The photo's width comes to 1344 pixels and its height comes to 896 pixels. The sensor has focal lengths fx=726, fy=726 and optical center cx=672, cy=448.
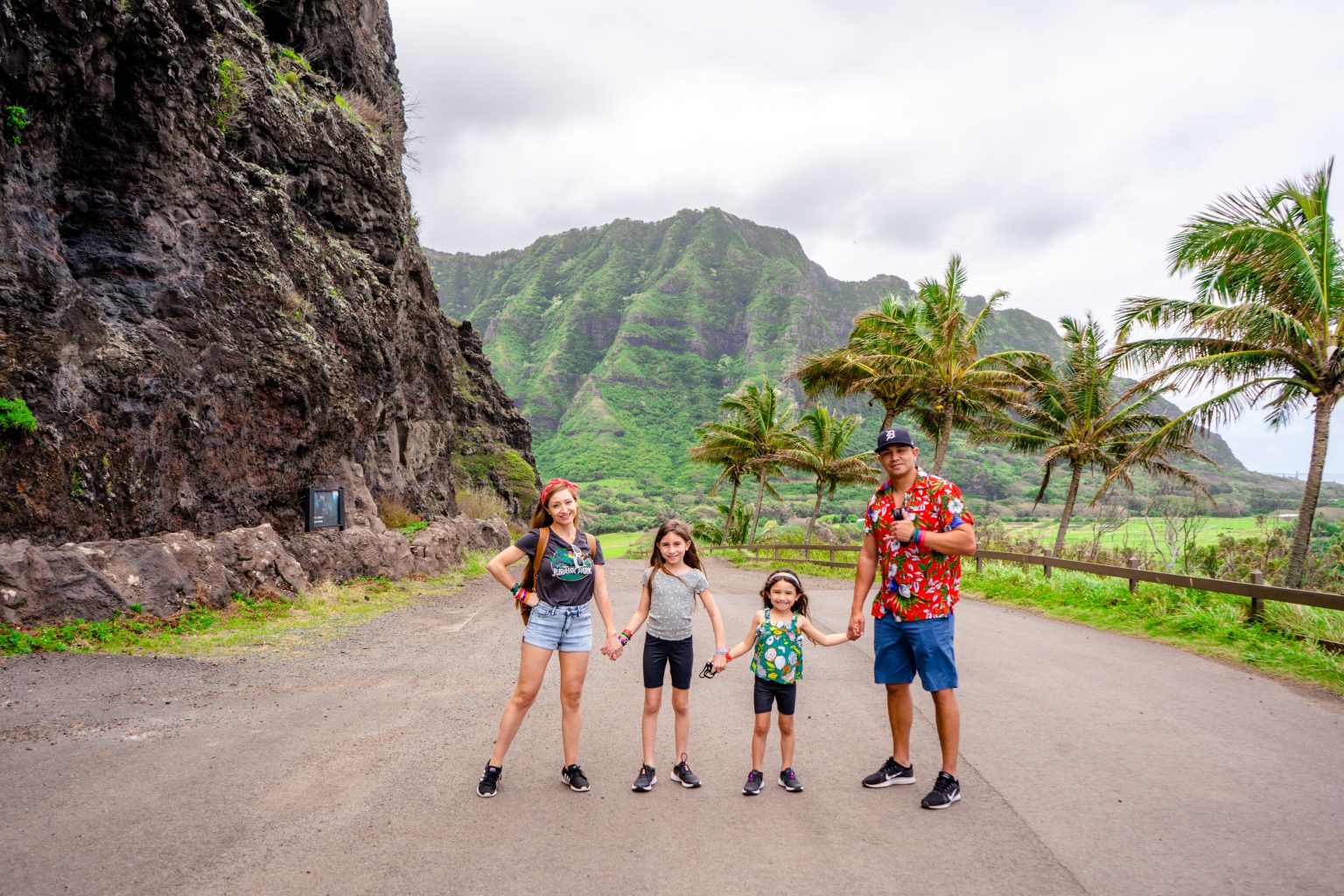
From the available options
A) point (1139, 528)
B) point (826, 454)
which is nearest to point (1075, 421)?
point (826, 454)

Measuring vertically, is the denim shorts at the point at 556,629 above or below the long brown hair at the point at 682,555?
below

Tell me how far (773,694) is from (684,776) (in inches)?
27.9

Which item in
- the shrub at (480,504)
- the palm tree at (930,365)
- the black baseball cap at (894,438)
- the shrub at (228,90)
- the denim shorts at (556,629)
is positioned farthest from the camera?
the shrub at (480,504)

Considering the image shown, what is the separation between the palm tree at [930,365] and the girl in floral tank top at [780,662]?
653 inches

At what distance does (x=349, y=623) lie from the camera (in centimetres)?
998

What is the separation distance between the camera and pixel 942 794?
157 inches

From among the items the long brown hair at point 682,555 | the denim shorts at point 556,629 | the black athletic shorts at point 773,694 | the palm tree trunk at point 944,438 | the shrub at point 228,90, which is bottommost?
the black athletic shorts at point 773,694

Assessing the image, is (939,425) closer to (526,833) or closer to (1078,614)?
A: (1078,614)

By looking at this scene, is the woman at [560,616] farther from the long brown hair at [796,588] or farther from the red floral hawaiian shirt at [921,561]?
the red floral hawaiian shirt at [921,561]

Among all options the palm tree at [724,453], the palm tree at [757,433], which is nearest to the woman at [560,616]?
the palm tree at [757,433]

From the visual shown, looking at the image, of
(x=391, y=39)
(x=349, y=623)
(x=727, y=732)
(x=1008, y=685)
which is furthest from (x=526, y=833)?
(x=391, y=39)

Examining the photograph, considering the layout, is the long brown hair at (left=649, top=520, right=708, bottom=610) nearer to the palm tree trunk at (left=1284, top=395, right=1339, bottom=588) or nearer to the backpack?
the backpack

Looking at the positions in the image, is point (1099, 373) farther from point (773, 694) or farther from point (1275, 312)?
point (773, 694)

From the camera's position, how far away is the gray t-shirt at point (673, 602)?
430 cm
